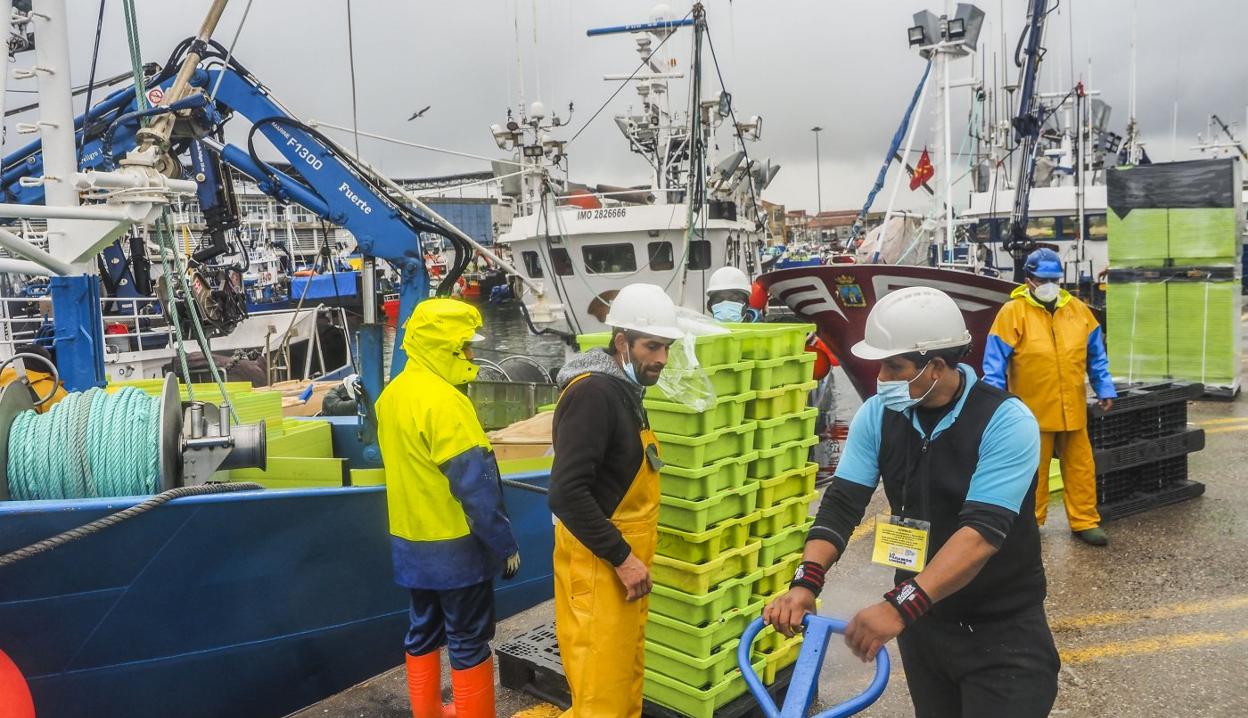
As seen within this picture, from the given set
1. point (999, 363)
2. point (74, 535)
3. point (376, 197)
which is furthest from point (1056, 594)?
point (376, 197)

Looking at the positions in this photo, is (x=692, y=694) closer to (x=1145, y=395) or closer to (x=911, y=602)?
(x=911, y=602)

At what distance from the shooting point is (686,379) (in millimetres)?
3215

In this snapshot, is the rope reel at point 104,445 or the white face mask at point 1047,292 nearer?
the rope reel at point 104,445

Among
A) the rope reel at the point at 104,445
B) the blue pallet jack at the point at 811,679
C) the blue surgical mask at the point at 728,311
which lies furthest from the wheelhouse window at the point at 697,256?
the blue pallet jack at the point at 811,679

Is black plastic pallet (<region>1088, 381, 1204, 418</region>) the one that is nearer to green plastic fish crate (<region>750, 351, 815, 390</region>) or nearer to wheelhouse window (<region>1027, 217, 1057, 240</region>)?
green plastic fish crate (<region>750, 351, 815, 390</region>)

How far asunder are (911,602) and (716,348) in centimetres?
137

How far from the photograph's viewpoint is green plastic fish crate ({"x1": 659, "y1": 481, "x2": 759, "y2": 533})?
320 centimetres

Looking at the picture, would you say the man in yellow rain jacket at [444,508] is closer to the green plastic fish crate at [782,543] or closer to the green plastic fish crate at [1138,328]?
the green plastic fish crate at [782,543]

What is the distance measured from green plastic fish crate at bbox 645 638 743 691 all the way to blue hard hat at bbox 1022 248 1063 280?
302 centimetres

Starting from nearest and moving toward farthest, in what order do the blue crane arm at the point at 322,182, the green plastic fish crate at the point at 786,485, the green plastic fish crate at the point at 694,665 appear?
1. the green plastic fish crate at the point at 694,665
2. the green plastic fish crate at the point at 786,485
3. the blue crane arm at the point at 322,182

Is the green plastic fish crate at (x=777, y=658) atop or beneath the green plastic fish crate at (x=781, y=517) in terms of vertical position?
beneath

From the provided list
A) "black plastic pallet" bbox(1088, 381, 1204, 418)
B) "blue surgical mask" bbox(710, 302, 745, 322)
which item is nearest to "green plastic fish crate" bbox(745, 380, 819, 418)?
"black plastic pallet" bbox(1088, 381, 1204, 418)

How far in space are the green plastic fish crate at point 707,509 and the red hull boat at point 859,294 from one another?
557 cm

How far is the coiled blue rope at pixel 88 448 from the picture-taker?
3.72m
